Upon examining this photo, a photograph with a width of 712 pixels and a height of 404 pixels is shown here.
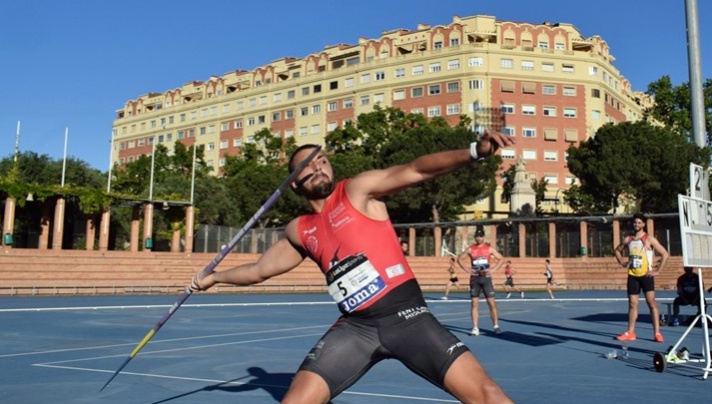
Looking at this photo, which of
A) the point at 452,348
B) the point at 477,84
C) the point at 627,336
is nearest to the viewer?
the point at 452,348

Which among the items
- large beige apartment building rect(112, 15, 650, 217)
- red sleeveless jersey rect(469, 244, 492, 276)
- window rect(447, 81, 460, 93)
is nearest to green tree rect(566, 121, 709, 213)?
large beige apartment building rect(112, 15, 650, 217)

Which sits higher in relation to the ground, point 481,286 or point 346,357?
point 481,286

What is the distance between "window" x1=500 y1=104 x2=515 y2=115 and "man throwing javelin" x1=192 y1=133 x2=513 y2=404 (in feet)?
261

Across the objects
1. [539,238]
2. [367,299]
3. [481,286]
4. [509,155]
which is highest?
[509,155]

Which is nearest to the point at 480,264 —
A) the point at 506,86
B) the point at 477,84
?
the point at 477,84

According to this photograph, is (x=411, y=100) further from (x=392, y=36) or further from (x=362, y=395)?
(x=362, y=395)

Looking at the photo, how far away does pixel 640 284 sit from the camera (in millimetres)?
11586

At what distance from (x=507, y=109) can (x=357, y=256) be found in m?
80.3

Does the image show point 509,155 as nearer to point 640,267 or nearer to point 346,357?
point 640,267

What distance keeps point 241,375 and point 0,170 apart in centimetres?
5499

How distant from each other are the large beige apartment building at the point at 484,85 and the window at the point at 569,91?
118mm

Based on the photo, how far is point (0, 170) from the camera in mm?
56062

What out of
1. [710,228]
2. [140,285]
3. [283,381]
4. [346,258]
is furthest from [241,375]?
[140,285]

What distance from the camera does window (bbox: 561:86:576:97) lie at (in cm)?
8294
